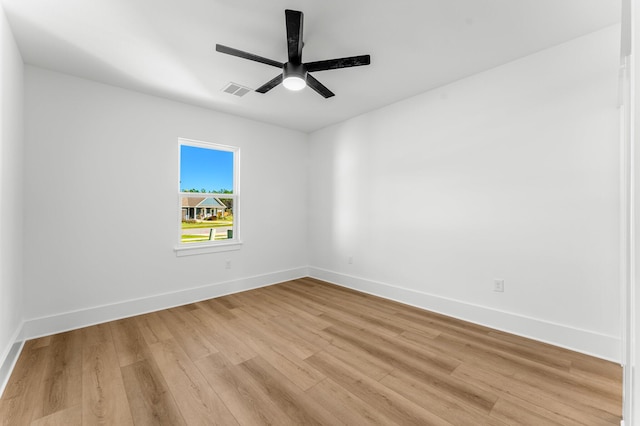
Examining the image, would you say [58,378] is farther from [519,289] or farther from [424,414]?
[519,289]

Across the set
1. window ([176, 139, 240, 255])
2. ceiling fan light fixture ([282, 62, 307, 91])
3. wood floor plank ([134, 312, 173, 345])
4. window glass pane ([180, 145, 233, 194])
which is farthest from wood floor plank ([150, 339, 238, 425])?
ceiling fan light fixture ([282, 62, 307, 91])

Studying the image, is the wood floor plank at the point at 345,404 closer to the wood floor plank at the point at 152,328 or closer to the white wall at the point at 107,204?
the wood floor plank at the point at 152,328

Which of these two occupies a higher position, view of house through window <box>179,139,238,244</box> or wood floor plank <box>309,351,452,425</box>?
view of house through window <box>179,139,238,244</box>

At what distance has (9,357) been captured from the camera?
6.96 feet

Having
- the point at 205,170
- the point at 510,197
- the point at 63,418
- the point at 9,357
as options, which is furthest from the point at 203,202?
the point at 510,197

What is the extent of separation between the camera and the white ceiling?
1992 mm

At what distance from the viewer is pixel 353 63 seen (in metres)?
2.19

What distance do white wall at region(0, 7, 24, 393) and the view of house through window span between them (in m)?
1.51

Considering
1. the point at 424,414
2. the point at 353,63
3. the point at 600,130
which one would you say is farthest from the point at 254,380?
the point at 600,130

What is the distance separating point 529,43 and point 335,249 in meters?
3.46

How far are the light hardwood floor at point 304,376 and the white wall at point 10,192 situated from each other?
0.33 metres

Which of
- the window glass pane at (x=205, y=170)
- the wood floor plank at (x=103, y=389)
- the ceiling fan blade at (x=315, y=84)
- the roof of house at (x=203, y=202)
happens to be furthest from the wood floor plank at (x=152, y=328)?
the ceiling fan blade at (x=315, y=84)

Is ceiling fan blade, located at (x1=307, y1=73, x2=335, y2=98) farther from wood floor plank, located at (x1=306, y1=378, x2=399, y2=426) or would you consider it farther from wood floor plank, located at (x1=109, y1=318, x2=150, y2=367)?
wood floor plank, located at (x1=109, y1=318, x2=150, y2=367)

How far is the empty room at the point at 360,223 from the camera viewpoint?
1879mm
